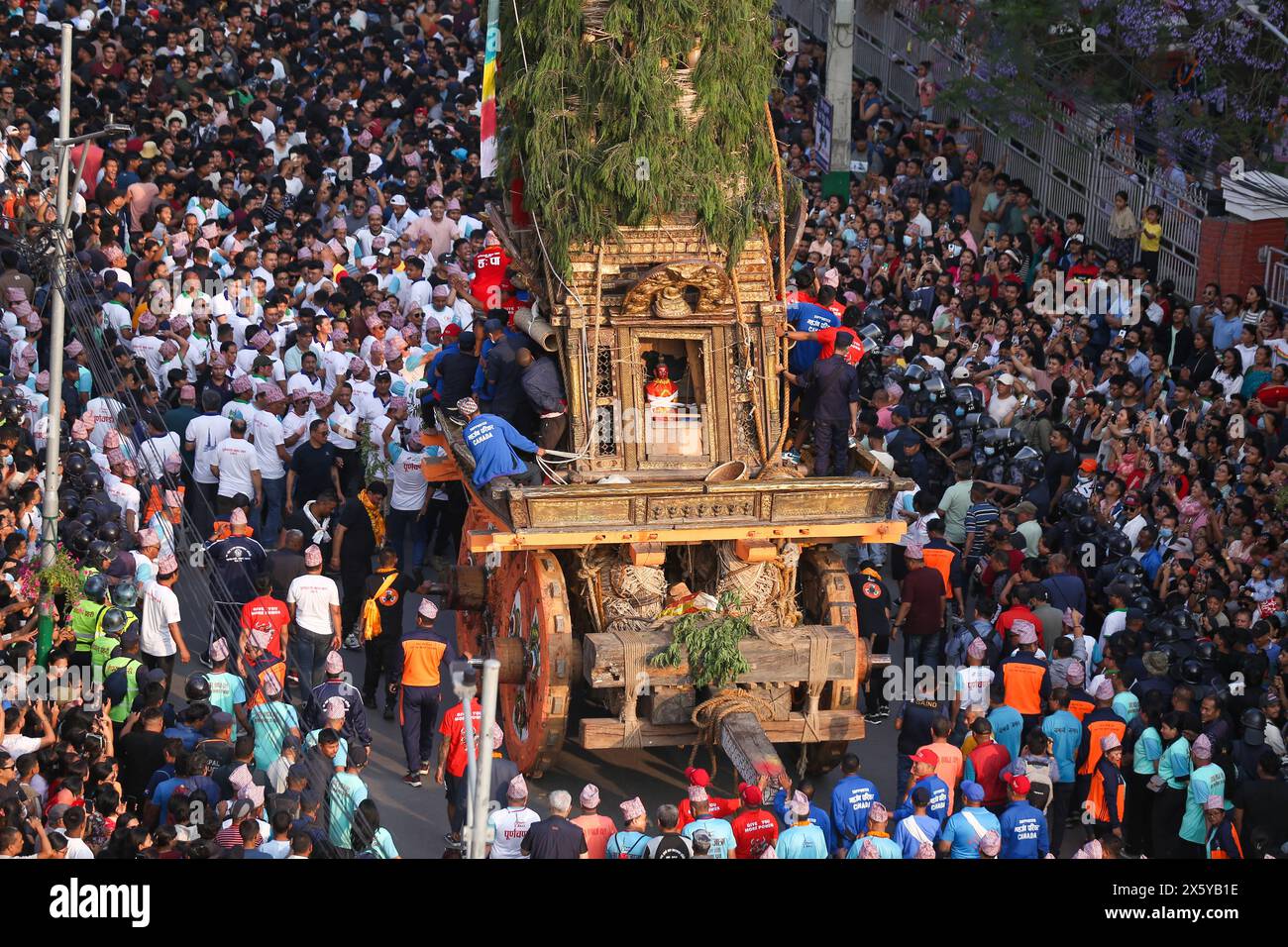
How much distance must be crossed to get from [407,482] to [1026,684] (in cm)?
661

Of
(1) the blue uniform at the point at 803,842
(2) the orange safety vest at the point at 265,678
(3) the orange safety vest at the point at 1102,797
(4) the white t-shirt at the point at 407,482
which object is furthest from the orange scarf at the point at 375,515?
(3) the orange safety vest at the point at 1102,797

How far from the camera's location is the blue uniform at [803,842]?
13.4 meters

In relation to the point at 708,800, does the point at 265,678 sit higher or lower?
higher

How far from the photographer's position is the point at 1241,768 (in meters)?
14.6

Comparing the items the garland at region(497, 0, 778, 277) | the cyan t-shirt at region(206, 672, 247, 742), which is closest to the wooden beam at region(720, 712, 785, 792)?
the garland at region(497, 0, 778, 277)

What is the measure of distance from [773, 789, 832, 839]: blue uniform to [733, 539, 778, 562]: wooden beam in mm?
2000

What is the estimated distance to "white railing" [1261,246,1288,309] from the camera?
2241cm

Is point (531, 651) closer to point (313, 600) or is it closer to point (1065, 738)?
point (313, 600)

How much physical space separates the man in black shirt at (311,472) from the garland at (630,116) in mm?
5251

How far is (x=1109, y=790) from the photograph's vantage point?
14977 mm

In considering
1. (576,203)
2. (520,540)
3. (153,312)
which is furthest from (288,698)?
(153,312)

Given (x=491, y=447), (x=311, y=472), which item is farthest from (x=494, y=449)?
(x=311, y=472)

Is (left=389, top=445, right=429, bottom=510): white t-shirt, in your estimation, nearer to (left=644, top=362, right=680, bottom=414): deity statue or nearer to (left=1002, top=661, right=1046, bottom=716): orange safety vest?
(left=644, top=362, right=680, bottom=414): deity statue

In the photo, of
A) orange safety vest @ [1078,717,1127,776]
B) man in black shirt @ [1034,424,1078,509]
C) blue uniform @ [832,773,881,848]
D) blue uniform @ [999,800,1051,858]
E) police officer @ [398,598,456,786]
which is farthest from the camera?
man in black shirt @ [1034,424,1078,509]
